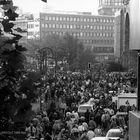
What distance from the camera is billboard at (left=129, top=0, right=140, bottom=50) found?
372 inches

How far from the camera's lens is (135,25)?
9742mm

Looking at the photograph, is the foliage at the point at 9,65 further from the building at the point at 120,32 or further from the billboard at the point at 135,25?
the building at the point at 120,32

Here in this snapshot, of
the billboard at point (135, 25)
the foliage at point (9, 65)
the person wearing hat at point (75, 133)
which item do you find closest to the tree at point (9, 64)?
the foliage at point (9, 65)

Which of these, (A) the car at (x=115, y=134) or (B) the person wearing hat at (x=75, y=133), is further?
(B) the person wearing hat at (x=75, y=133)

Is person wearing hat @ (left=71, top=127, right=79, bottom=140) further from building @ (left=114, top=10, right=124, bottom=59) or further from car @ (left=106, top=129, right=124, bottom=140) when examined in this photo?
building @ (left=114, top=10, right=124, bottom=59)

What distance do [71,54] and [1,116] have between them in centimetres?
12903

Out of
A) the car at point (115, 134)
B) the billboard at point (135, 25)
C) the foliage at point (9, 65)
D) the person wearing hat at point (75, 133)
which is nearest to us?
the foliage at point (9, 65)

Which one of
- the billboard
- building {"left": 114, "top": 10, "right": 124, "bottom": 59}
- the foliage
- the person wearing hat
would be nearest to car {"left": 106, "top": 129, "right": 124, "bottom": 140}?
the person wearing hat

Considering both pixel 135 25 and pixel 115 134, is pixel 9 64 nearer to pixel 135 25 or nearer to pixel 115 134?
pixel 135 25

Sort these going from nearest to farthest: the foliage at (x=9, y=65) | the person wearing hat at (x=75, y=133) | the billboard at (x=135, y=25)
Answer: the foliage at (x=9, y=65) → the billboard at (x=135, y=25) → the person wearing hat at (x=75, y=133)

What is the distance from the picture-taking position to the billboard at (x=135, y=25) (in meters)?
9.46

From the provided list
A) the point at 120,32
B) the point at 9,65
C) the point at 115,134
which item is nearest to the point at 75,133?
the point at 115,134

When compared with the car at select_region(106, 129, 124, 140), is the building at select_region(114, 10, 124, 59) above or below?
above

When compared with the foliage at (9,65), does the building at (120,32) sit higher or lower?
higher
